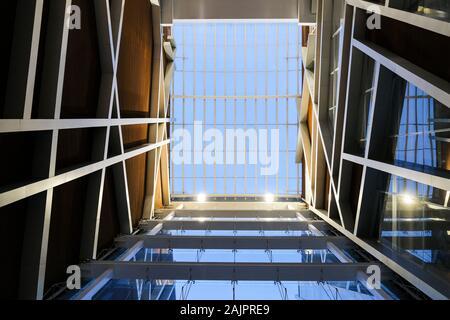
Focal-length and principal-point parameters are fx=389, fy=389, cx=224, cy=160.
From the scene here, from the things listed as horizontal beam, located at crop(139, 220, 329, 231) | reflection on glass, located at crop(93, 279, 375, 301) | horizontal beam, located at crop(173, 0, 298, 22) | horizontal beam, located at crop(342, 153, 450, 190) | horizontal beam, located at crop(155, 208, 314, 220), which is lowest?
reflection on glass, located at crop(93, 279, 375, 301)

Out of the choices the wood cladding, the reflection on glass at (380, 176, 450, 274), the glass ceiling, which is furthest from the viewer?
the glass ceiling

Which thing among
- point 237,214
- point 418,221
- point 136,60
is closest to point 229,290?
point 418,221

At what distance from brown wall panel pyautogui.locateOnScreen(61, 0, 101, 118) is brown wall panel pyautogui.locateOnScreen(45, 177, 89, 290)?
2246 millimetres

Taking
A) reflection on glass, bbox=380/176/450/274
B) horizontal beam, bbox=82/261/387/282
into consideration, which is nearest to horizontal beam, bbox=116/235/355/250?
reflection on glass, bbox=380/176/450/274

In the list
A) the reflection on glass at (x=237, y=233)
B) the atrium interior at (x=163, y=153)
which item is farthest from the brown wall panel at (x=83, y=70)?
the reflection on glass at (x=237, y=233)

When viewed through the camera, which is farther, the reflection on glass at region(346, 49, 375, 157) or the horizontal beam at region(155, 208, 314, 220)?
the horizontal beam at region(155, 208, 314, 220)

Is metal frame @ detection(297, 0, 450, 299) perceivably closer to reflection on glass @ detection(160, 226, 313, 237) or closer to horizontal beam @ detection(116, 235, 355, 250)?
horizontal beam @ detection(116, 235, 355, 250)

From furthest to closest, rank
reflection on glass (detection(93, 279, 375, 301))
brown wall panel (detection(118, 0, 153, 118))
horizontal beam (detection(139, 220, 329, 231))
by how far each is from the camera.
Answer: horizontal beam (detection(139, 220, 329, 231)), brown wall panel (detection(118, 0, 153, 118)), reflection on glass (detection(93, 279, 375, 301))

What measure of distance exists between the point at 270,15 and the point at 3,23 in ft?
61.4

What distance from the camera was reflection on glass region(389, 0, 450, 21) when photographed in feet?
29.5

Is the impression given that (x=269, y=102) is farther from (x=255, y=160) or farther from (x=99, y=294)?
(x=99, y=294)

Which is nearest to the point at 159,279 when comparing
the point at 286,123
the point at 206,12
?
the point at 206,12

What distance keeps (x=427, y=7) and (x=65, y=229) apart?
1162 centimetres
